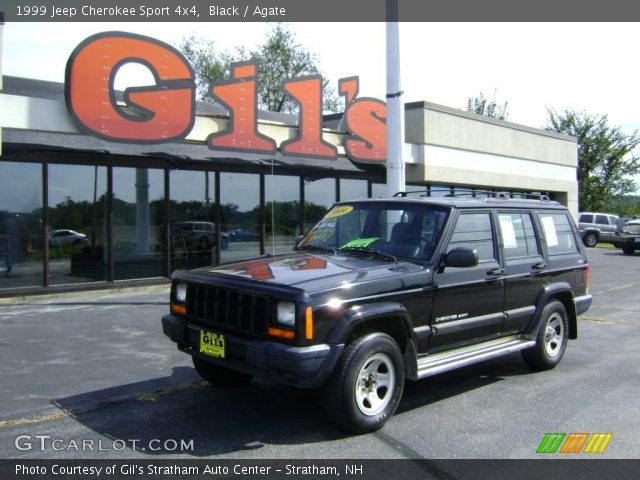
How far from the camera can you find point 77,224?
1246 centimetres

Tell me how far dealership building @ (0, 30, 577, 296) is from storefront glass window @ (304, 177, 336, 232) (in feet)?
0.10

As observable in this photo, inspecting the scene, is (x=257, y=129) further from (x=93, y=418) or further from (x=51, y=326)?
(x=93, y=418)

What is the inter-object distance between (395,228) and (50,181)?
8.98 m

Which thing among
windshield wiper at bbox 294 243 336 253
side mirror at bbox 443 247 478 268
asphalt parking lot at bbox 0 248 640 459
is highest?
windshield wiper at bbox 294 243 336 253

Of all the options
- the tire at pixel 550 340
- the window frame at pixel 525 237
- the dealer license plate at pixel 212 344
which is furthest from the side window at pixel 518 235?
the dealer license plate at pixel 212 344

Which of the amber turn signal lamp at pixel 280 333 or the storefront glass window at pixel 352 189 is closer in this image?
the amber turn signal lamp at pixel 280 333

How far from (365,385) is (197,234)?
10.5m

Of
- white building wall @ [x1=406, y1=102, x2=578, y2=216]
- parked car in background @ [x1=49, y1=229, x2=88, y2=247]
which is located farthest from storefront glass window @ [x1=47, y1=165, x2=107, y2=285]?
white building wall @ [x1=406, y1=102, x2=578, y2=216]

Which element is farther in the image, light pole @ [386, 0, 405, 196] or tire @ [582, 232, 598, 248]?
tire @ [582, 232, 598, 248]

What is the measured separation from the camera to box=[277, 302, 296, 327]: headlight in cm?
420

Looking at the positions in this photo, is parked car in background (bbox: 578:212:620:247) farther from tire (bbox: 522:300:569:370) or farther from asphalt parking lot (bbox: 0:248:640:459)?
tire (bbox: 522:300:569:370)

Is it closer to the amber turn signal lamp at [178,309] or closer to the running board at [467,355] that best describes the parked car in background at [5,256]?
the amber turn signal lamp at [178,309]

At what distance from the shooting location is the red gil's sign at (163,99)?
1156 centimetres

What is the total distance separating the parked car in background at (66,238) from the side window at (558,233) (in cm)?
964
